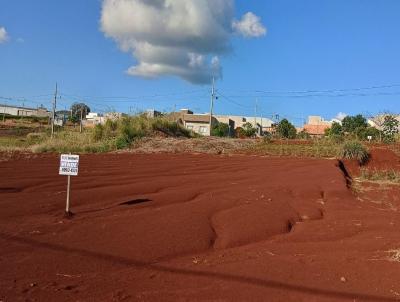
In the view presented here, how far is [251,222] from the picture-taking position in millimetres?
9484

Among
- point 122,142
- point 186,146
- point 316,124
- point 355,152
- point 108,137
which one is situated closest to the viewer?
point 355,152

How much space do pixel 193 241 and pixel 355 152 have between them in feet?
50.0

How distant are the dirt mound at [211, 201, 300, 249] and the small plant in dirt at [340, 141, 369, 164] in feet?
36.6

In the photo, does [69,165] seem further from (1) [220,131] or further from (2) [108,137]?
(1) [220,131]

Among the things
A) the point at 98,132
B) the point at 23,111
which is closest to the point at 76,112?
the point at 23,111

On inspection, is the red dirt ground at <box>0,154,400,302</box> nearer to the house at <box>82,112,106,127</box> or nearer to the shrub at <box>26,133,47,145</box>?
the shrub at <box>26,133,47,145</box>

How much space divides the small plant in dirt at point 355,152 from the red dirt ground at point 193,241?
7.37 metres

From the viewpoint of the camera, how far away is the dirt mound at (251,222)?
8.46 m

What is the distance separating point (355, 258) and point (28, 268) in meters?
4.59

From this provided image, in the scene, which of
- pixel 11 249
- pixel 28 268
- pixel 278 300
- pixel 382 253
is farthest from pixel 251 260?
pixel 11 249

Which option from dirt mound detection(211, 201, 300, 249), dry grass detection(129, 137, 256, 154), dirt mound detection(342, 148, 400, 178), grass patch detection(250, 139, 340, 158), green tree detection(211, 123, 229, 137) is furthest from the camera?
green tree detection(211, 123, 229, 137)

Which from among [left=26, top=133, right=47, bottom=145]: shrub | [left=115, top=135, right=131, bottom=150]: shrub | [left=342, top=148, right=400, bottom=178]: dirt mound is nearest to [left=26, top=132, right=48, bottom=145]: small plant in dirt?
[left=26, top=133, right=47, bottom=145]: shrub

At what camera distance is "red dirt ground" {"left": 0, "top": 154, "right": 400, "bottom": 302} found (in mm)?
5828

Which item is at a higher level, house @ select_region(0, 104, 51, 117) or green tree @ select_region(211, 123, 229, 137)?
house @ select_region(0, 104, 51, 117)
